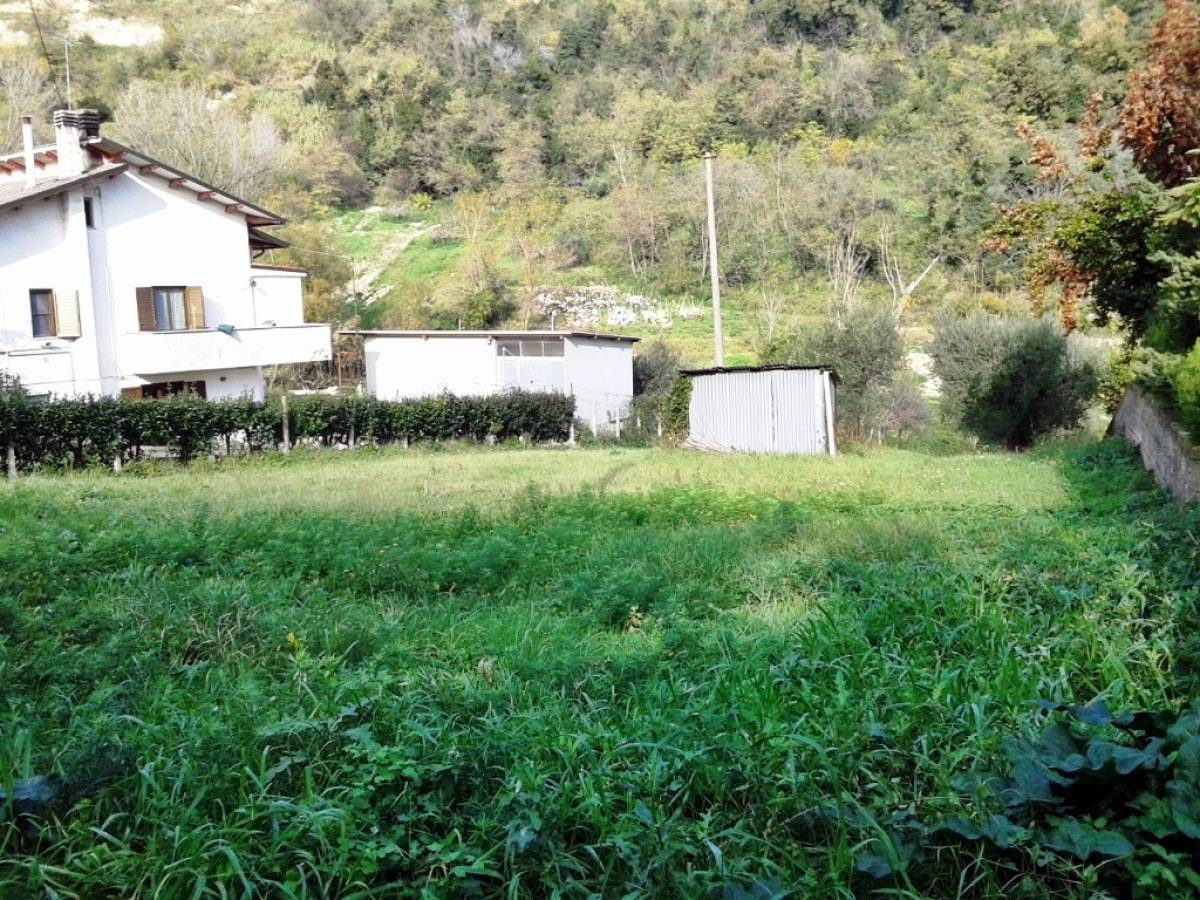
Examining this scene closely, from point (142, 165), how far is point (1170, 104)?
23.1m

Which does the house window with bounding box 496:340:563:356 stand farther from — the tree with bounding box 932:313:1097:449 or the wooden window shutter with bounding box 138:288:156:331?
the tree with bounding box 932:313:1097:449

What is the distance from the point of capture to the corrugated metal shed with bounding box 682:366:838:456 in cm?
2117

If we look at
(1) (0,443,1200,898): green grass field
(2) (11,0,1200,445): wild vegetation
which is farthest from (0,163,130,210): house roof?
(1) (0,443,1200,898): green grass field

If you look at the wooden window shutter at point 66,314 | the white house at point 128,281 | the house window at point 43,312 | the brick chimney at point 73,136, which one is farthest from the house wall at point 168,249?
the house window at point 43,312

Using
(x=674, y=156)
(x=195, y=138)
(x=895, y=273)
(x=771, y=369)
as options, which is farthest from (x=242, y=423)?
(x=674, y=156)

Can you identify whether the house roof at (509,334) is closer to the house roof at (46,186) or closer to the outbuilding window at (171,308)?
the outbuilding window at (171,308)

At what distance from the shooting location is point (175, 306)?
2528 cm

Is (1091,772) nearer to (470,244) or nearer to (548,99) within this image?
(470,244)

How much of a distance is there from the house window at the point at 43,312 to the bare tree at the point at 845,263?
1171 inches

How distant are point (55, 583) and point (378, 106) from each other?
62416 millimetres

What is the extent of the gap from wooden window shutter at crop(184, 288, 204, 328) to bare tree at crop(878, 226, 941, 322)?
27.0 metres

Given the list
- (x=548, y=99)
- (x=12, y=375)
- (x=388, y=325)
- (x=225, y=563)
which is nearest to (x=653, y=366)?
(x=388, y=325)

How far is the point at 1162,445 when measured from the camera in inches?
428

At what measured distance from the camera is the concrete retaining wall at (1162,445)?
8.79 metres
